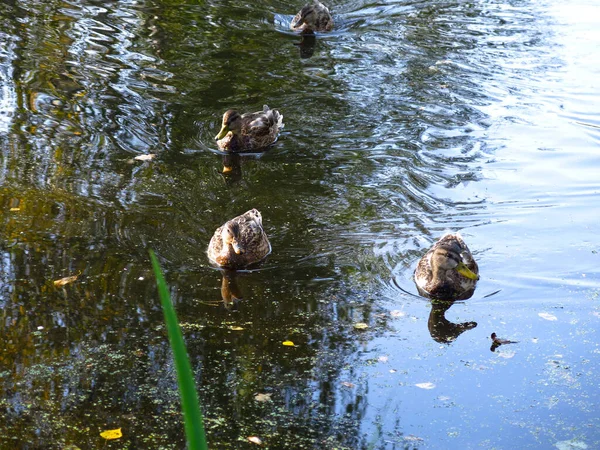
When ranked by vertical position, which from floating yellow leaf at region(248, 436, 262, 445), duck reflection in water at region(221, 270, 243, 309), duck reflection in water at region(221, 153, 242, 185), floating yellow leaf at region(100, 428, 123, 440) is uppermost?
duck reflection in water at region(221, 153, 242, 185)

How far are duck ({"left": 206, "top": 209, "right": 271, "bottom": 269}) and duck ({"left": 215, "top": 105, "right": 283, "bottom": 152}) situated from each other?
7.98 ft

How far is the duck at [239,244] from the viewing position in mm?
7143

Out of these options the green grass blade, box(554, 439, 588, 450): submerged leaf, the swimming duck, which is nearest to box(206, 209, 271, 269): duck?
the swimming duck

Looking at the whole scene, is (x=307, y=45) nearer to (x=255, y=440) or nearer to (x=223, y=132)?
(x=223, y=132)

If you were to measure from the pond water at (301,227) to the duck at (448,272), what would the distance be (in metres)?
0.16

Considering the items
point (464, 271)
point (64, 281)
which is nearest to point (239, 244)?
point (64, 281)

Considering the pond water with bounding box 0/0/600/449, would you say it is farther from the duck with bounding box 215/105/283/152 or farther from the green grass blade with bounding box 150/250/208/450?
the green grass blade with bounding box 150/250/208/450

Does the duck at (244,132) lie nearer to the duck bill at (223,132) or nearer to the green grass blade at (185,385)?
the duck bill at (223,132)

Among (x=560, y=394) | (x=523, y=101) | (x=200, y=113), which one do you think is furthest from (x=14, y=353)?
(x=523, y=101)

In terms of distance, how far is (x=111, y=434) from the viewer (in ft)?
16.7

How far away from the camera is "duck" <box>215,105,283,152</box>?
32.1 feet

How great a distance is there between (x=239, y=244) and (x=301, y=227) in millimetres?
1088

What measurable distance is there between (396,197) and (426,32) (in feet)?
20.4

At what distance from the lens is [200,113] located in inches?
416
